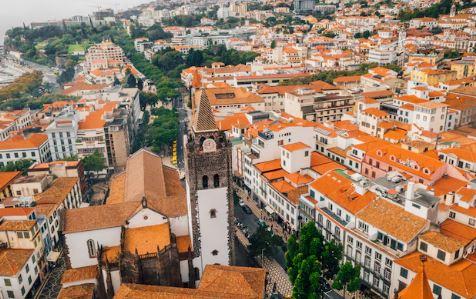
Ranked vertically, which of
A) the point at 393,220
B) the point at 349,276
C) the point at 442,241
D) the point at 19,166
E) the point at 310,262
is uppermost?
the point at 393,220

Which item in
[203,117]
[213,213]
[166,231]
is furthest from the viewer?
[166,231]

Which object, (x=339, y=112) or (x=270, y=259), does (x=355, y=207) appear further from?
(x=339, y=112)

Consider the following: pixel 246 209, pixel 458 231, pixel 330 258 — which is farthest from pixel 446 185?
pixel 246 209

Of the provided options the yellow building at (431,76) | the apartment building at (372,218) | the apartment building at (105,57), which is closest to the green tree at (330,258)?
the apartment building at (372,218)

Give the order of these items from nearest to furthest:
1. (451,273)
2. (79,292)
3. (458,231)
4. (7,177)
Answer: (451,273)
(79,292)
(458,231)
(7,177)

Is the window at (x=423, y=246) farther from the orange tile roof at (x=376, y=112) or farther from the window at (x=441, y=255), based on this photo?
the orange tile roof at (x=376, y=112)

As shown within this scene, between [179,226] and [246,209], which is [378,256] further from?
[246,209]

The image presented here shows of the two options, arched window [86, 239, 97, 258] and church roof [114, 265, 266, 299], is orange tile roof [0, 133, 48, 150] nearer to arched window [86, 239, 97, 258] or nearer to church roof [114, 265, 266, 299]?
arched window [86, 239, 97, 258]

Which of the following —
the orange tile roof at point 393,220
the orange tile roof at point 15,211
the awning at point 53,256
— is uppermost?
the orange tile roof at point 393,220
